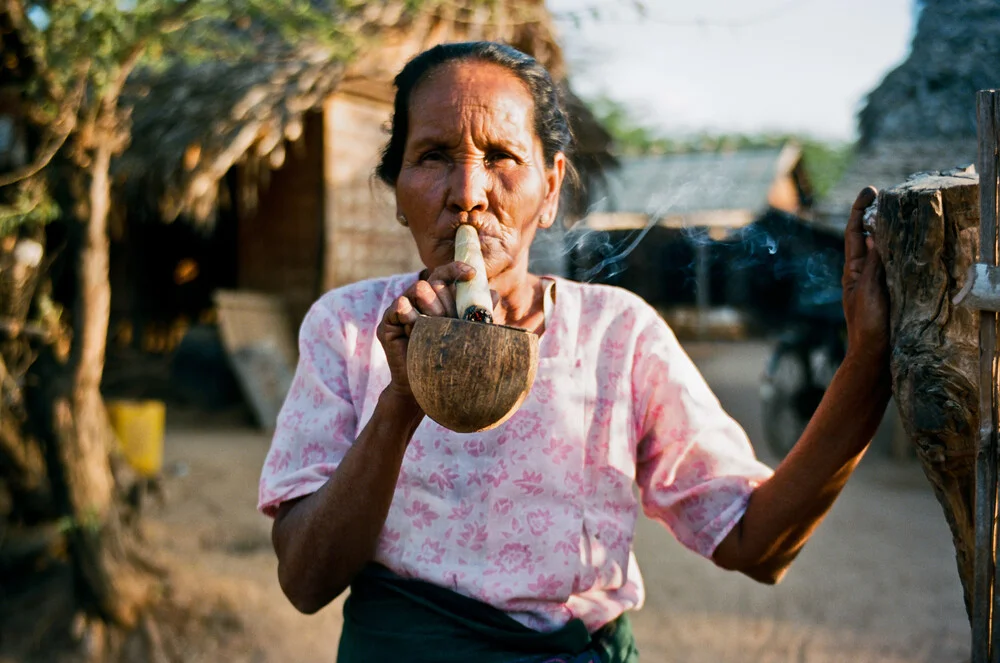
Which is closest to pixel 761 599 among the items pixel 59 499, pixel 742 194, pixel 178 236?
pixel 59 499

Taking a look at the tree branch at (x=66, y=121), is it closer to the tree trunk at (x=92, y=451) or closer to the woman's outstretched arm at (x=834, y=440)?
the tree trunk at (x=92, y=451)

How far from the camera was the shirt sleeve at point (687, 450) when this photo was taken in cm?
150

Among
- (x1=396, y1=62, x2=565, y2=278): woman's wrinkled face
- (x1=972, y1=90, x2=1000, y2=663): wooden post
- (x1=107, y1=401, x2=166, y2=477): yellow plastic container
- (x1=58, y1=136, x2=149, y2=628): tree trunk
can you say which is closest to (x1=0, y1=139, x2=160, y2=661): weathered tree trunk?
(x1=58, y1=136, x2=149, y2=628): tree trunk

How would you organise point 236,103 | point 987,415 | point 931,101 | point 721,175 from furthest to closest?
1. point 721,175
2. point 236,103
3. point 931,101
4. point 987,415

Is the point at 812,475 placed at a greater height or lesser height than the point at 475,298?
lesser

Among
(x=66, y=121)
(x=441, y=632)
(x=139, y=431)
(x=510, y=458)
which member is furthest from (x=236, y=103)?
(x=441, y=632)

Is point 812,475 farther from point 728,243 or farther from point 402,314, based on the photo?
point 728,243

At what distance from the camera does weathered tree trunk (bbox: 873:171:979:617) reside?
3.66 feet

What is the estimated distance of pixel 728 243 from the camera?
262 cm

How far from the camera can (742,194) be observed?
61.2 ft

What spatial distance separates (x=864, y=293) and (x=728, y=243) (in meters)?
1.36

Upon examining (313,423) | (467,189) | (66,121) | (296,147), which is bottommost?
(313,423)

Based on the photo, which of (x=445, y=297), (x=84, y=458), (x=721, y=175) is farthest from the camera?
(x=721, y=175)

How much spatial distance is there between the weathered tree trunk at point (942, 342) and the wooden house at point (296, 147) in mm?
5159
